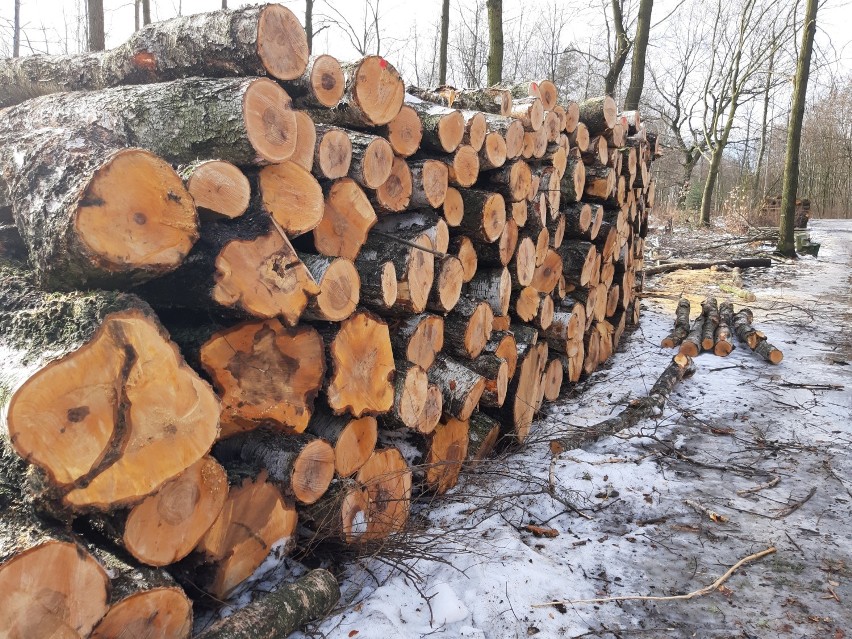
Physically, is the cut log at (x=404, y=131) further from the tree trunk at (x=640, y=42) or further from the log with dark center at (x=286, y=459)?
the tree trunk at (x=640, y=42)

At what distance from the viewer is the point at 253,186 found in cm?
228

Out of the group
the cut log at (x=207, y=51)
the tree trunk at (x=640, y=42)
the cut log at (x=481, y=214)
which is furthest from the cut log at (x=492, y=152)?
the tree trunk at (x=640, y=42)

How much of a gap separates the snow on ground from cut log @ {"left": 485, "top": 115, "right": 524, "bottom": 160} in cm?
205

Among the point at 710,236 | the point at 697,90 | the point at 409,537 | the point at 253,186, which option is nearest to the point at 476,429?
the point at 409,537

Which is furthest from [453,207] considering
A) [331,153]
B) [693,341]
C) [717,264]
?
[717,264]

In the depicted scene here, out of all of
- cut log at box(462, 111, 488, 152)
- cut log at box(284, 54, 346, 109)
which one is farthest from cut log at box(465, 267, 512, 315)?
cut log at box(284, 54, 346, 109)

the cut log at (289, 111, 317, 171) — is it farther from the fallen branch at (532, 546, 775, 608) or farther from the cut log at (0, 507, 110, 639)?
the fallen branch at (532, 546, 775, 608)

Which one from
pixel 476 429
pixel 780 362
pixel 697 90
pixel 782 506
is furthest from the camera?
pixel 697 90

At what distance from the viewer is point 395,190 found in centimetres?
307

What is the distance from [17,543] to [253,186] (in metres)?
1.44

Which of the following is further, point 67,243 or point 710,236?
point 710,236

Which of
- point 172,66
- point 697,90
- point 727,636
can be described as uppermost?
point 697,90

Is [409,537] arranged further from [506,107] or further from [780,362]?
[780,362]

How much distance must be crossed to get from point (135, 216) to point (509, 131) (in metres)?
2.70
